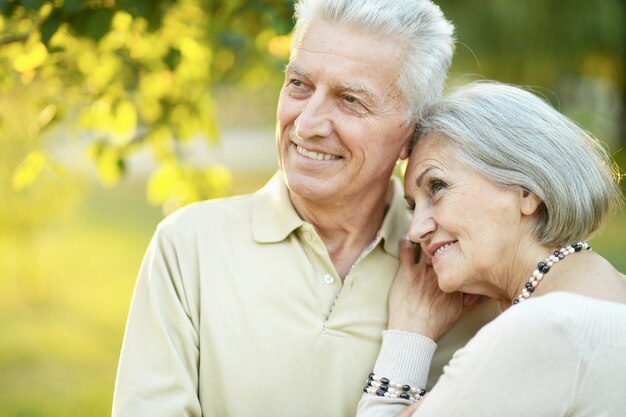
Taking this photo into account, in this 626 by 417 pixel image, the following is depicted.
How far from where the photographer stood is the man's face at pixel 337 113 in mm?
2562

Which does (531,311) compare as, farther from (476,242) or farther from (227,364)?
(227,364)

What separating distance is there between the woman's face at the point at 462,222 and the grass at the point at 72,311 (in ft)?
13.8

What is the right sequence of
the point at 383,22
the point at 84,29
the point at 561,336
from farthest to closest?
the point at 84,29 < the point at 383,22 < the point at 561,336

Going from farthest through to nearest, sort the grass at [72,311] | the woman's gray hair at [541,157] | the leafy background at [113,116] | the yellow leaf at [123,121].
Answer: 1. the grass at [72,311]
2. the yellow leaf at [123,121]
3. the leafy background at [113,116]
4. the woman's gray hair at [541,157]

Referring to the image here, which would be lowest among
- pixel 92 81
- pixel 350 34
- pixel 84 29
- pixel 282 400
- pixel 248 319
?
pixel 282 400

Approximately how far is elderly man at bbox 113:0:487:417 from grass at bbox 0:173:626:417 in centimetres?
389

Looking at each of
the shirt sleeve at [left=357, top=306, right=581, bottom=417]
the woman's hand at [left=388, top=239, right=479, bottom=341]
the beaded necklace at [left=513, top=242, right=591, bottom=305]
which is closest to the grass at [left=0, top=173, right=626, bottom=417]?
the woman's hand at [left=388, top=239, right=479, bottom=341]

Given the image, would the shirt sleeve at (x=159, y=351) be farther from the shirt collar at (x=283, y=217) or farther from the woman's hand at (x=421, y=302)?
the woman's hand at (x=421, y=302)

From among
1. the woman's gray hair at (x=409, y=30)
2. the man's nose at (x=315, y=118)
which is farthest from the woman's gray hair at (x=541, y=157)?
the man's nose at (x=315, y=118)

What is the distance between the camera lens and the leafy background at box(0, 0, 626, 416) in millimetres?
3596

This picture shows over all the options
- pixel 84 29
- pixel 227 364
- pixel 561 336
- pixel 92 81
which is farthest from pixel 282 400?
pixel 92 81

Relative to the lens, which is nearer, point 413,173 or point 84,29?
point 413,173

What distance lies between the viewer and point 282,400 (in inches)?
100

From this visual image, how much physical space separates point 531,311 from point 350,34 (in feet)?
3.13
